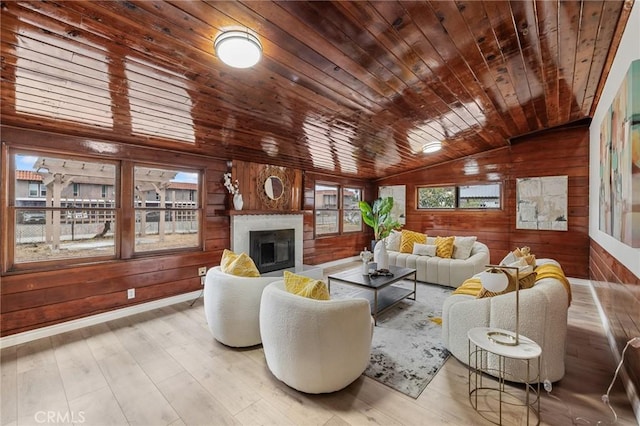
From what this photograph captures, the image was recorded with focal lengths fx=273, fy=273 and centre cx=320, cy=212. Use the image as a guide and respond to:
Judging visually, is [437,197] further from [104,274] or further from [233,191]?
[104,274]

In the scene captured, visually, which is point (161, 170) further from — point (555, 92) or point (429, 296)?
point (555, 92)

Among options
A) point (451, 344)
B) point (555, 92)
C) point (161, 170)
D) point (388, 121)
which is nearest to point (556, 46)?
point (555, 92)

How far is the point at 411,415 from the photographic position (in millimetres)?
1795

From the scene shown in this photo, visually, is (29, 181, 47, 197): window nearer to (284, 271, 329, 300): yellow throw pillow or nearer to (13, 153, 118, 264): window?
(13, 153, 118, 264): window

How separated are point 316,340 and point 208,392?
0.95 m

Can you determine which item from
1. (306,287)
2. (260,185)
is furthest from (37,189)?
(306,287)

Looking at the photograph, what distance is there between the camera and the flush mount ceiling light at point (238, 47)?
5.37ft

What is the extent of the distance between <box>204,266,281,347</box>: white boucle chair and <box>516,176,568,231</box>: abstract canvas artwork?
16.9ft

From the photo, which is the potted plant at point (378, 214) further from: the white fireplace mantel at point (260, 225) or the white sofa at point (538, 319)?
the white sofa at point (538, 319)

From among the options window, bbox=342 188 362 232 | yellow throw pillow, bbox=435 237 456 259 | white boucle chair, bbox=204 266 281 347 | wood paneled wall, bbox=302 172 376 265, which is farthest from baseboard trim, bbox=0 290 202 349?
yellow throw pillow, bbox=435 237 456 259

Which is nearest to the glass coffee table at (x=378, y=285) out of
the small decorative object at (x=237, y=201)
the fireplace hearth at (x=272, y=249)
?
the fireplace hearth at (x=272, y=249)

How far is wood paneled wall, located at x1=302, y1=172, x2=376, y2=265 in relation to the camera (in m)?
5.96

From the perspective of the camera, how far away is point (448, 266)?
460 cm

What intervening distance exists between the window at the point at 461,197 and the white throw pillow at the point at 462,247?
1393mm
